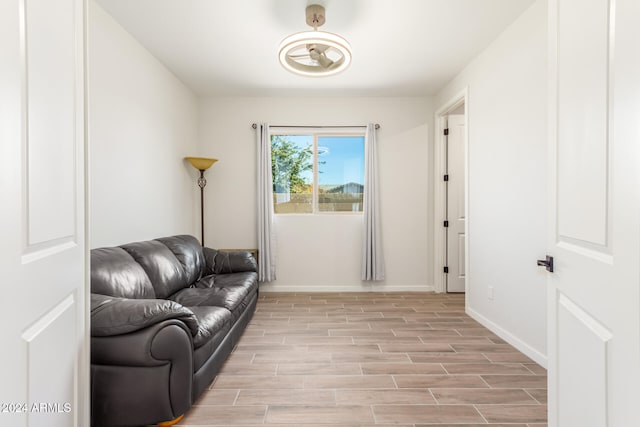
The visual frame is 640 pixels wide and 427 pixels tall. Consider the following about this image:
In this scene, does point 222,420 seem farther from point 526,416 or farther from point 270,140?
point 270,140

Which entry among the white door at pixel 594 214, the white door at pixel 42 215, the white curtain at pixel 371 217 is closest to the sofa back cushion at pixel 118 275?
the white door at pixel 42 215

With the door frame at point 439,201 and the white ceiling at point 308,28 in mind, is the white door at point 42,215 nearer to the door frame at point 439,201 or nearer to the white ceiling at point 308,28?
the white ceiling at point 308,28

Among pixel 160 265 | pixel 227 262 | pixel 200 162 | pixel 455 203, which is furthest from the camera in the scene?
pixel 455 203

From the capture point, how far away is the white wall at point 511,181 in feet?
7.99

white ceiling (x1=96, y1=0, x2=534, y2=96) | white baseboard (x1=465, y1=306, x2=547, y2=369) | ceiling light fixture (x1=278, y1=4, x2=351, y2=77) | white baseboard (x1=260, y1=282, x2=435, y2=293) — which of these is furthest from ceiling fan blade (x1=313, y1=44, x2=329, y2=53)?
white baseboard (x1=260, y1=282, x2=435, y2=293)

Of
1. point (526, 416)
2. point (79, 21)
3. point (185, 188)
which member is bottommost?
point (526, 416)

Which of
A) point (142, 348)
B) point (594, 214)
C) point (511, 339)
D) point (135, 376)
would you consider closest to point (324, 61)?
point (594, 214)

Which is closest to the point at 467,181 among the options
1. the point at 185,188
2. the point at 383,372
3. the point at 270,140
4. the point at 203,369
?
the point at 383,372

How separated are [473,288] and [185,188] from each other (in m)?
3.61

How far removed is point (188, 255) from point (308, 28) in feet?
7.86

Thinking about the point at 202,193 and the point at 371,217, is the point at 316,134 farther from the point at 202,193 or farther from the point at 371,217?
the point at 202,193

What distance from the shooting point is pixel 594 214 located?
40.0 inches

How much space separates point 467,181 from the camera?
3.55 metres

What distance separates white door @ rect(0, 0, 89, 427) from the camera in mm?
834
